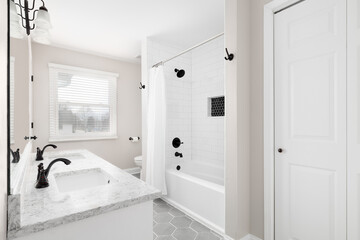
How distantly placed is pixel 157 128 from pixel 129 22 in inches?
63.2

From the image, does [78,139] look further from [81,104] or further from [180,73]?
[180,73]

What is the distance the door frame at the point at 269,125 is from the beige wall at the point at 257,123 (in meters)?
0.04

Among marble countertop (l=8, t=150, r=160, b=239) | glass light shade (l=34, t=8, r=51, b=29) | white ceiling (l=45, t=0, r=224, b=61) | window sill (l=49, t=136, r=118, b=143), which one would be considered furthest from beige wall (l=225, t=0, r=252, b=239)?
window sill (l=49, t=136, r=118, b=143)

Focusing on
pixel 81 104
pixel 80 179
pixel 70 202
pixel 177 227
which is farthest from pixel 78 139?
pixel 70 202

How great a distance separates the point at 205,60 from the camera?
3.43 meters

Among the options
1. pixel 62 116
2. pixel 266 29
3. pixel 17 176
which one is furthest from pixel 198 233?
pixel 62 116

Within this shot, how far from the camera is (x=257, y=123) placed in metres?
1.76

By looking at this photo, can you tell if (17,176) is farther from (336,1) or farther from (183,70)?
(183,70)

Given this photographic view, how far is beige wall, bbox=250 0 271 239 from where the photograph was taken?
1.72 m

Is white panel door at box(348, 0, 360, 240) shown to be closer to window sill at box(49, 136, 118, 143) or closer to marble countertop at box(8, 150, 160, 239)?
marble countertop at box(8, 150, 160, 239)

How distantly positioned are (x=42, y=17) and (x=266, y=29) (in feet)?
6.08

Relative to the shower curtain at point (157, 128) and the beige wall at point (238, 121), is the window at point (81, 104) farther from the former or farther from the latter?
the beige wall at point (238, 121)

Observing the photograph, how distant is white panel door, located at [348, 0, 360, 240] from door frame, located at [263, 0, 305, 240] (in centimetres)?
52

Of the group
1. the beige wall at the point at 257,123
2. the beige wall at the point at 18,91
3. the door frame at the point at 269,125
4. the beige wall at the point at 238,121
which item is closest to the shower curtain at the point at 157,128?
the beige wall at the point at 238,121
